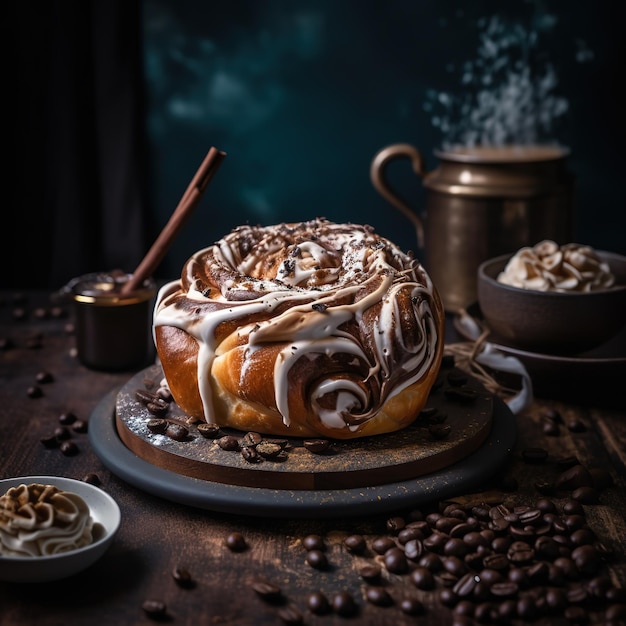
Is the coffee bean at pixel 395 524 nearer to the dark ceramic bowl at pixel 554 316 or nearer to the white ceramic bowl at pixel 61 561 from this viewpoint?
the white ceramic bowl at pixel 61 561

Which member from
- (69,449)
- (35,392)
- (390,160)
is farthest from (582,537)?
(390,160)

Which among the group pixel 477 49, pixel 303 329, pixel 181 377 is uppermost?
pixel 477 49

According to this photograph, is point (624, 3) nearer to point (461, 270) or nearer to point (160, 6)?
point (461, 270)

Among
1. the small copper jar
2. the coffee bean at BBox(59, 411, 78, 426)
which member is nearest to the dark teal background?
the small copper jar

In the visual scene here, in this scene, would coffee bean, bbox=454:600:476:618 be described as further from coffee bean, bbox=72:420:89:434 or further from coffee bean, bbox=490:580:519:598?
coffee bean, bbox=72:420:89:434

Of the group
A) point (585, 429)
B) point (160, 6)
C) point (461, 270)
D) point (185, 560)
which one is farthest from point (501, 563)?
point (160, 6)

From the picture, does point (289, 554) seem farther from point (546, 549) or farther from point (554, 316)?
point (554, 316)

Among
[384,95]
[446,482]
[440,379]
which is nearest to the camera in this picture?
[446,482]

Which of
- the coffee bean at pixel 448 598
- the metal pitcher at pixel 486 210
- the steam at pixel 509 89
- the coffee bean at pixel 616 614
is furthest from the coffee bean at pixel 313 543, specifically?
the steam at pixel 509 89
